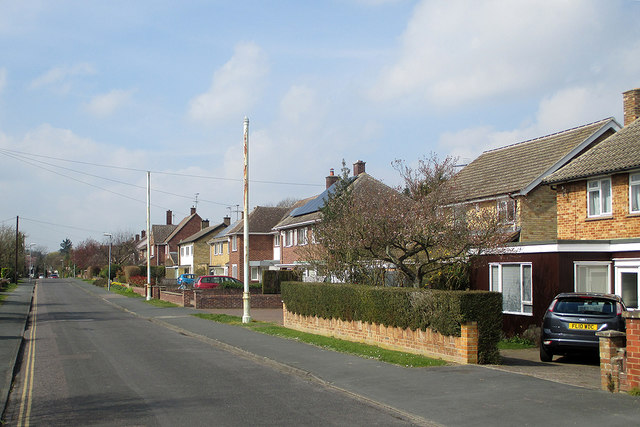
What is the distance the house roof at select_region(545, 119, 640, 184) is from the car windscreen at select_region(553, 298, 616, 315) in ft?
22.0

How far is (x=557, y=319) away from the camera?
14.1 m

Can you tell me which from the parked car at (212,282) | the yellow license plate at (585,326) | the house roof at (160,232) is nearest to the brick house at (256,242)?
the parked car at (212,282)

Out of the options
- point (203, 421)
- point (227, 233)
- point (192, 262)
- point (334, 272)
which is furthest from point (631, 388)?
point (192, 262)

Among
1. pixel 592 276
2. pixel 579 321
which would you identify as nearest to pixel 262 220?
pixel 592 276

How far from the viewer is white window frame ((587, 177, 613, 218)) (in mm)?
20344

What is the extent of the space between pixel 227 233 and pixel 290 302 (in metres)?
35.2

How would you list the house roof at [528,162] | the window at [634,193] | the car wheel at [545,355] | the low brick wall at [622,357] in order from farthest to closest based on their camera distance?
the house roof at [528,162] < the window at [634,193] < the car wheel at [545,355] < the low brick wall at [622,357]

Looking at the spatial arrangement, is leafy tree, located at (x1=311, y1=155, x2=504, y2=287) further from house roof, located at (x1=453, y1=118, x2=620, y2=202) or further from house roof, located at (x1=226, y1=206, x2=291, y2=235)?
house roof, located at (x1=226, y1=206, x2=291, y2=235)

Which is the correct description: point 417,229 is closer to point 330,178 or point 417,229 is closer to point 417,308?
point 417,308

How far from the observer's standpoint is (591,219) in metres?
20.8

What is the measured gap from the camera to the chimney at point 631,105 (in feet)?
80.2

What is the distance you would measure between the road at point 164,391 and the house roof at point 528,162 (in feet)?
42.3

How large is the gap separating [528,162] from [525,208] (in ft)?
9.64

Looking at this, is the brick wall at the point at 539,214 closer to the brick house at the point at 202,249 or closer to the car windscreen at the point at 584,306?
the car windscreen at the point at 584,306
